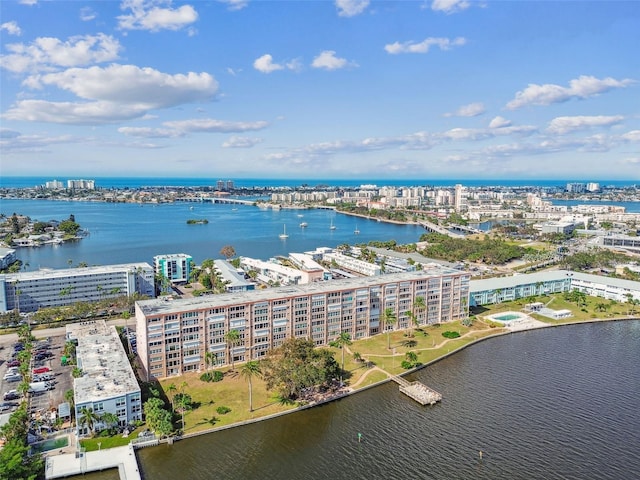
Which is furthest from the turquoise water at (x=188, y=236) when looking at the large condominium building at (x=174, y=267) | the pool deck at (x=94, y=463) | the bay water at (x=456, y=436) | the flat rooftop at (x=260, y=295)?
the bay water at (x=456, y=436)

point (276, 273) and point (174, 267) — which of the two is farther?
point (174, 267)

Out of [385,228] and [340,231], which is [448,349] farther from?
[385,228]

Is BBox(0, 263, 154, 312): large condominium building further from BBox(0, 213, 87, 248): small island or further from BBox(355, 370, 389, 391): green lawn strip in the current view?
BBox(0, 213, 87, 248): small island

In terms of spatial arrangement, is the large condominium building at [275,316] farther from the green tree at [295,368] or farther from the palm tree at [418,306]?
the green tree at [295,368]

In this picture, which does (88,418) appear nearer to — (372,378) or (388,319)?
(372,378)

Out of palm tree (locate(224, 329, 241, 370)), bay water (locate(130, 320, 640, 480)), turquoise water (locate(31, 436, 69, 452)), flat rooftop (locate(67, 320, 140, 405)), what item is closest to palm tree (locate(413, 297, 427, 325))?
bay water (locate(130, 320, 640, 480))

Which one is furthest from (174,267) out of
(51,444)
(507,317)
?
(507,317)
